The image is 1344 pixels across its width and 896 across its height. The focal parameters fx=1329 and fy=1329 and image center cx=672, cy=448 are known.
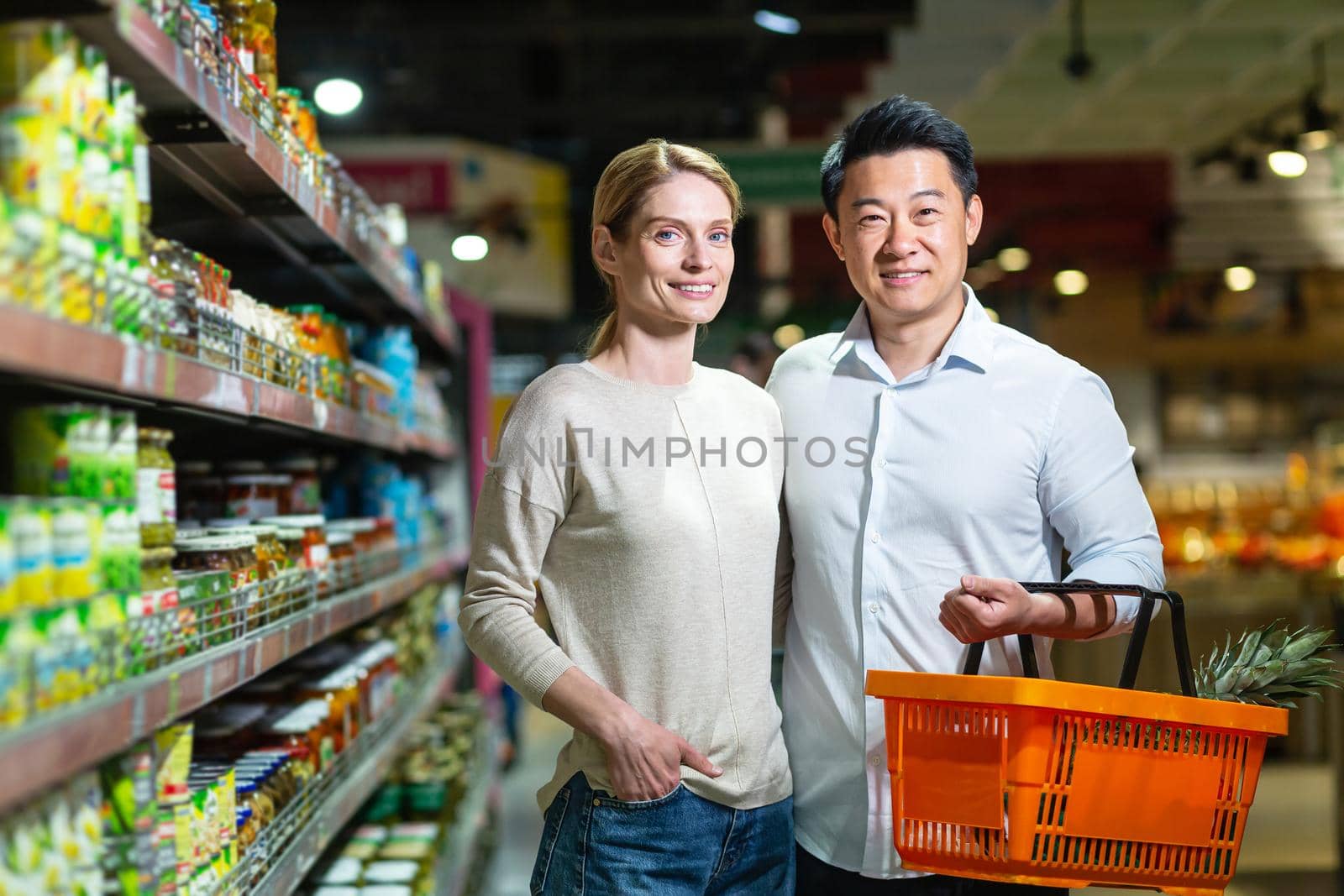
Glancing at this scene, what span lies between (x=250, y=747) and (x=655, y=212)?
1.39 metres

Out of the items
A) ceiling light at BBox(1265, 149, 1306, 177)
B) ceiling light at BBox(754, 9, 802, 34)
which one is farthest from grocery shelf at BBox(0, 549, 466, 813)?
ceiling light at BBox(1265, 149, 1306, 177)

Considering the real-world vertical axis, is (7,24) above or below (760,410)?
above

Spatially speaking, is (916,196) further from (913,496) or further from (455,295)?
(455,295)

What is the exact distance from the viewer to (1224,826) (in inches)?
71.4

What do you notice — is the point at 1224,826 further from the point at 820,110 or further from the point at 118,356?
the point at 820,110

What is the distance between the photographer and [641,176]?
6.59 ft

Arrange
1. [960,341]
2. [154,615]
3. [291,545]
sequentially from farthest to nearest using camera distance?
1. [291,545]
2. [960,341]
3. [154,615]

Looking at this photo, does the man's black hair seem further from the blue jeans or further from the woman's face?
the blue jeans

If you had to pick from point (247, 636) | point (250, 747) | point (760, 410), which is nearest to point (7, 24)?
point (247, 636)

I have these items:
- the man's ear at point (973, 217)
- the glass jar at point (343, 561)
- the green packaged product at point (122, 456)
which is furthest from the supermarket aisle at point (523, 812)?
the green packaged product at point (122, 456)

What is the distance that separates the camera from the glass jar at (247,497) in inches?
106

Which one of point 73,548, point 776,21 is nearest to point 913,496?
point 73,548

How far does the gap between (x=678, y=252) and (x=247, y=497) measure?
119 centimetres

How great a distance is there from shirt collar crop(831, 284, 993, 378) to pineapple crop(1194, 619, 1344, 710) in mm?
577
